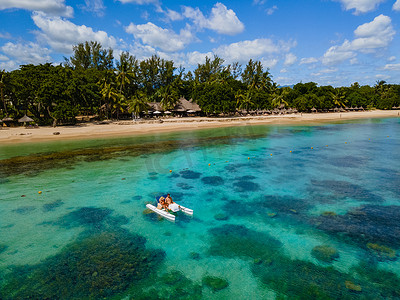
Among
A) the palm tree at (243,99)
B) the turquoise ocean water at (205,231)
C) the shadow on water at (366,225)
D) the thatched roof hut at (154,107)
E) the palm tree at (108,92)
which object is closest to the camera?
the turquoise ocean water at (205,231)

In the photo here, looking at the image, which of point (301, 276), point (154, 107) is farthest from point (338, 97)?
point (301, 276)

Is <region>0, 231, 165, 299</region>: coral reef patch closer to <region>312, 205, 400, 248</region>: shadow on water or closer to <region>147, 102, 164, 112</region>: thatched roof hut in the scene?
<region>312, 205, 400, 248</region>: shadow on water

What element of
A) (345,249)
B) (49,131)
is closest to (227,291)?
(345,249)

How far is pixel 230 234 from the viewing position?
12.0 metres

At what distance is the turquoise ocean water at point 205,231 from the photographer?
28.4ft

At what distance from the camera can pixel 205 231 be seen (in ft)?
40.4

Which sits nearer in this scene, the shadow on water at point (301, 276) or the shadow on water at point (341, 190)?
the shadow on water at point (301, 276)

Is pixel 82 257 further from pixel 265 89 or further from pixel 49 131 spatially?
pixel 265 89

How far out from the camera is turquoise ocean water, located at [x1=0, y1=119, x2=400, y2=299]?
866 cm

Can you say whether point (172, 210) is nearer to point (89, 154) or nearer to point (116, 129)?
point (89, 154)

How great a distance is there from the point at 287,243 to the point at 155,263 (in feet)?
19.5

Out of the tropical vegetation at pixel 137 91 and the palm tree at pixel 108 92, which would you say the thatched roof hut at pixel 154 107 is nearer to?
the tropical vegetation at pixel 137 91

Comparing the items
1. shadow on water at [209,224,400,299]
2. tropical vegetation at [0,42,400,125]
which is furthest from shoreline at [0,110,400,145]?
shadow on water at [209,224,400,299]

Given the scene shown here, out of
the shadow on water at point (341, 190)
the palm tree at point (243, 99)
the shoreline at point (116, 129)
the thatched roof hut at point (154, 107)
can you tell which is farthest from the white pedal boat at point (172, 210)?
the palm tree at point (243, 99)
